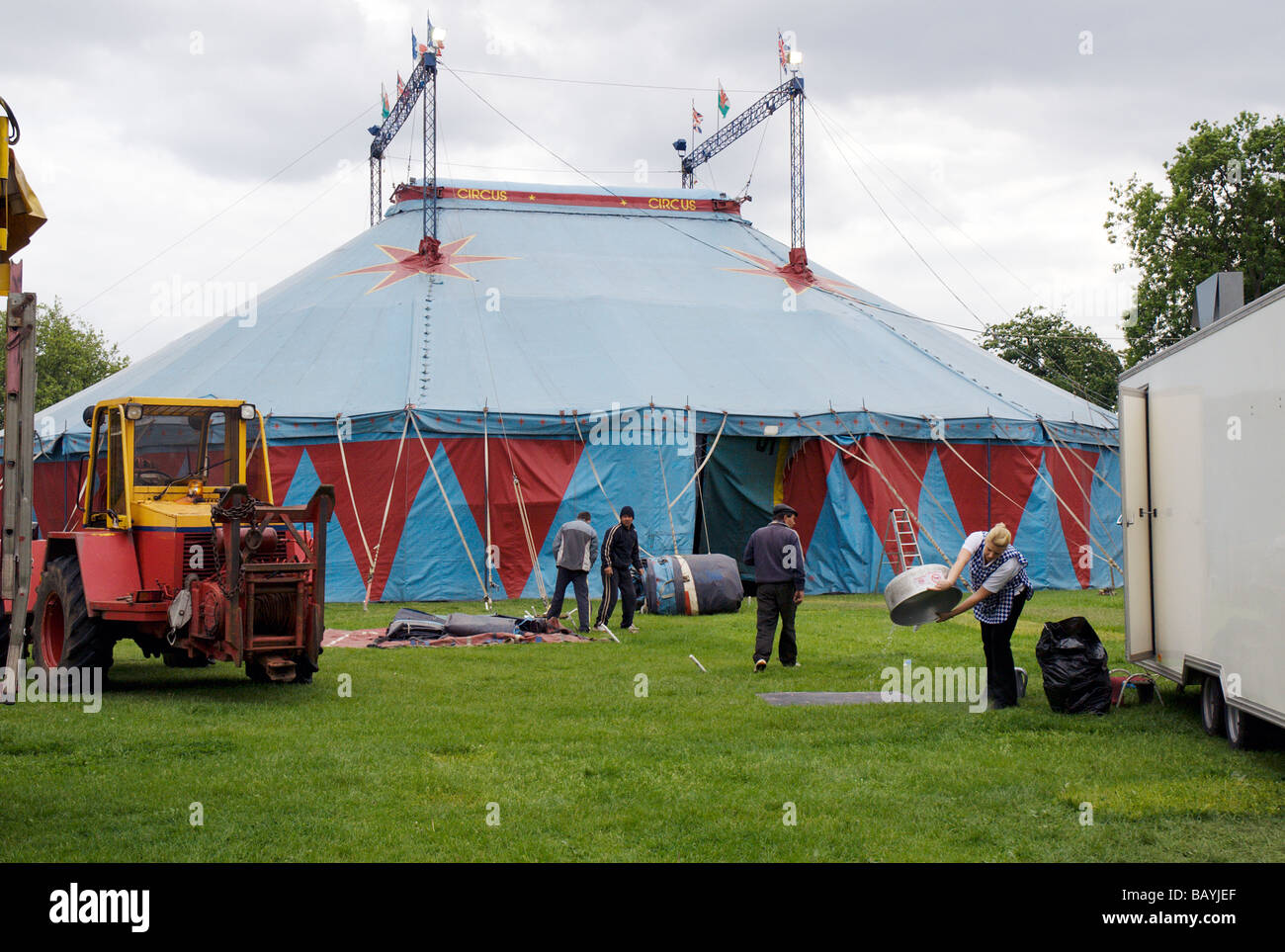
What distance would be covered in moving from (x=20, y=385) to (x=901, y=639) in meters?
9.96

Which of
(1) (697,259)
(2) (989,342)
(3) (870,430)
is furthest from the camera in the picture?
(2) (989,342)

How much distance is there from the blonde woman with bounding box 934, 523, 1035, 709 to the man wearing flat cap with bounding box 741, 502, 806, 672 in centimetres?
232

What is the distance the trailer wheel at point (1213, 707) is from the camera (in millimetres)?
7938

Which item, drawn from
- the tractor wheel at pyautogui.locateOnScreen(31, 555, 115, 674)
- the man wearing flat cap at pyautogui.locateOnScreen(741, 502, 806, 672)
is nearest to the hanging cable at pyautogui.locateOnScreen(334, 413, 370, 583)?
the tractor wheel at pyautogui.locateOnScreen(31, 555, 115, 674)

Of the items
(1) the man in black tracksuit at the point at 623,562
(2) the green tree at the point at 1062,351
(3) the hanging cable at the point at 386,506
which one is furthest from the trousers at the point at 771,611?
(2) the green tree at the point at 1062,351

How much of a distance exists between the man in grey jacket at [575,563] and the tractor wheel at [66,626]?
18.0ft

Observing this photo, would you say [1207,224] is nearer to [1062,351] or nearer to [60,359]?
[1062,351]

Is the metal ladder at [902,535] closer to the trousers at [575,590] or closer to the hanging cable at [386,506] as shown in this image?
the trousers at [575,590]

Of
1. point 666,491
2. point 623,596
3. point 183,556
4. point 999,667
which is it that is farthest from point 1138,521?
point 666,491

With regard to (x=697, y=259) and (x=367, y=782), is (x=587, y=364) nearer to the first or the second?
(x=697, y=259)

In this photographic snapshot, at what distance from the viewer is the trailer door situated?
29.8 feet

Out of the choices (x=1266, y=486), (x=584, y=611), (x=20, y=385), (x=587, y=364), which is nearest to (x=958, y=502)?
(x=587, y=364)

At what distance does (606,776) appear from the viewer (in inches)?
273

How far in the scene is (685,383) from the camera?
20.0m
